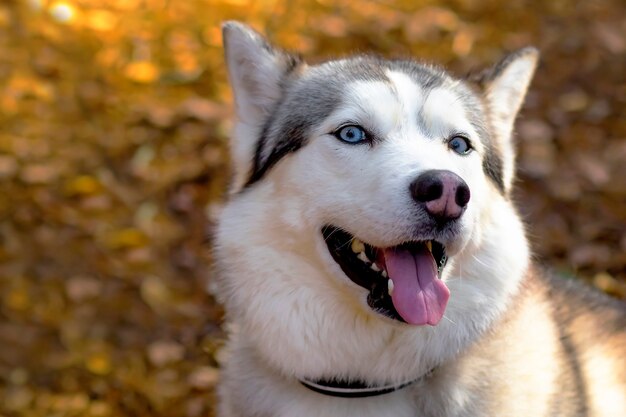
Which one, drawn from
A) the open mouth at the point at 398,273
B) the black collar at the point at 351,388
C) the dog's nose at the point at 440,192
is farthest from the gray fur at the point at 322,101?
the black collar at the point at 351,388

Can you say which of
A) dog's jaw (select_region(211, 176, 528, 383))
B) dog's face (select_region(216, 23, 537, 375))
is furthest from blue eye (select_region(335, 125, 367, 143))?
dog's jaw (select_region(211, 176, 528, 383))

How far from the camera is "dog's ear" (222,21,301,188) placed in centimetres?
332

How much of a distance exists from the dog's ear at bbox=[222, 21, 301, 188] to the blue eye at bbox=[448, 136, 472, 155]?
0.74 meters

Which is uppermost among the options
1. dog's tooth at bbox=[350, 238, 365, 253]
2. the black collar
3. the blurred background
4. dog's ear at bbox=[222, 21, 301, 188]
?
dog's ear at bbox=[222, 21, 301, 188]

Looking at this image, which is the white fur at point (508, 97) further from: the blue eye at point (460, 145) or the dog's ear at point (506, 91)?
the blue eye at point (460, 145)

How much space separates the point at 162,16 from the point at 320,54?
1.43 m

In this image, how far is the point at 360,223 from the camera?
2807 millimetres

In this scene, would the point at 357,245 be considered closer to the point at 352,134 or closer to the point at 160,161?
the point at 352,134

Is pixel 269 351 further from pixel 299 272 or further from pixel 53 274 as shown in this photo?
pixel 53 274

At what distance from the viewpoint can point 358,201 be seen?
9.30ft

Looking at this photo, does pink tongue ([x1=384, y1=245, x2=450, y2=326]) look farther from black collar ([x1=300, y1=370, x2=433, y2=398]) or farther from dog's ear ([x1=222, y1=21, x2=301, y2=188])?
dog's ear ([x1=222, y1=21, x2=301, y2=188])

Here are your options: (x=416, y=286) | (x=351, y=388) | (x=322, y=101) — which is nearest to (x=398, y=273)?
(x=416, y=286)

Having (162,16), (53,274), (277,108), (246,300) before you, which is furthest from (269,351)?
(162,16)

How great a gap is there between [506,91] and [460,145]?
0.53m
